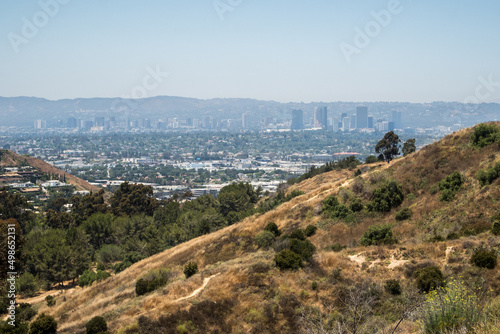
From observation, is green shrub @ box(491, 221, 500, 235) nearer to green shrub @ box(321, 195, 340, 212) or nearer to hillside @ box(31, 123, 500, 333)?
hillside @ box(31, 123, 500, 333)

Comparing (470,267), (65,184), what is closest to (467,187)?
(470,267)

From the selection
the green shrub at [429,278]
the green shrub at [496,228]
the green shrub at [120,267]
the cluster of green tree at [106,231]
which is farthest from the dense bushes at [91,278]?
the green shrub at [496,228]

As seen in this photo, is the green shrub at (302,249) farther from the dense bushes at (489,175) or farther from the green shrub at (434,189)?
the dense bushes at (489,175)

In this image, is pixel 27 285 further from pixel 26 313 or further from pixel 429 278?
pixel 429 278

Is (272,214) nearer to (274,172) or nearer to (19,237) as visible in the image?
(19,237)

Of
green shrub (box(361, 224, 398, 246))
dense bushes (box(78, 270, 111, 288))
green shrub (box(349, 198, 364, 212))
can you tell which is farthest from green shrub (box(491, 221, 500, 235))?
dense bushes (box(78, 270, 111, 288))

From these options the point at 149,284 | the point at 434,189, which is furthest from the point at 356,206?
the point at 149,284
